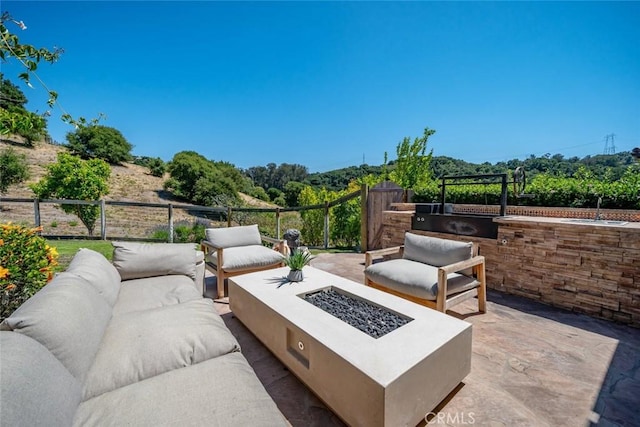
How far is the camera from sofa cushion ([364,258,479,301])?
8.67ft

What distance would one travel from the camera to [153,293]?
2383mm

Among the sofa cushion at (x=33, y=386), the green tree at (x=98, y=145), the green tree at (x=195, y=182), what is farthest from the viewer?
the green tree at (x=98, y=145)

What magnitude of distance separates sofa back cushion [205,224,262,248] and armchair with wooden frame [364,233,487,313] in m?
1.91

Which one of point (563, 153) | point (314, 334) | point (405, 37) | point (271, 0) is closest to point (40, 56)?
point (314, 334)

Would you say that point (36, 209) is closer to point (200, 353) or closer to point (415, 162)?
point (200, 353)

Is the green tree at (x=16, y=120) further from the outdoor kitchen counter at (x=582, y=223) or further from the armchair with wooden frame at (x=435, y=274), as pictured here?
the outdoor kitchen counter at (x=582, y=223)

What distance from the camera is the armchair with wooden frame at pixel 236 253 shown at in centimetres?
352

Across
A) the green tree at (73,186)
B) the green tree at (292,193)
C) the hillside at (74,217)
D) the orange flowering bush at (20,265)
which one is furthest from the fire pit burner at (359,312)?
the green tree at (292,193)

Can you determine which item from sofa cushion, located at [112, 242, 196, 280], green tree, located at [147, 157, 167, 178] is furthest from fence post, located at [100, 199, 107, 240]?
green tree, located at [147, 157, 167, 178]

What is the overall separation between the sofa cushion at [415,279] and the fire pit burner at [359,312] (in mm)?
660

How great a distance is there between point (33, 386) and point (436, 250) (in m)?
3.22

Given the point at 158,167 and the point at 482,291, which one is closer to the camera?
the point at 482,291

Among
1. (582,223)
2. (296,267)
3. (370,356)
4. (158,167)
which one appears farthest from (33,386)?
(158,167)

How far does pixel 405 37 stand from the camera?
18.7 feet
